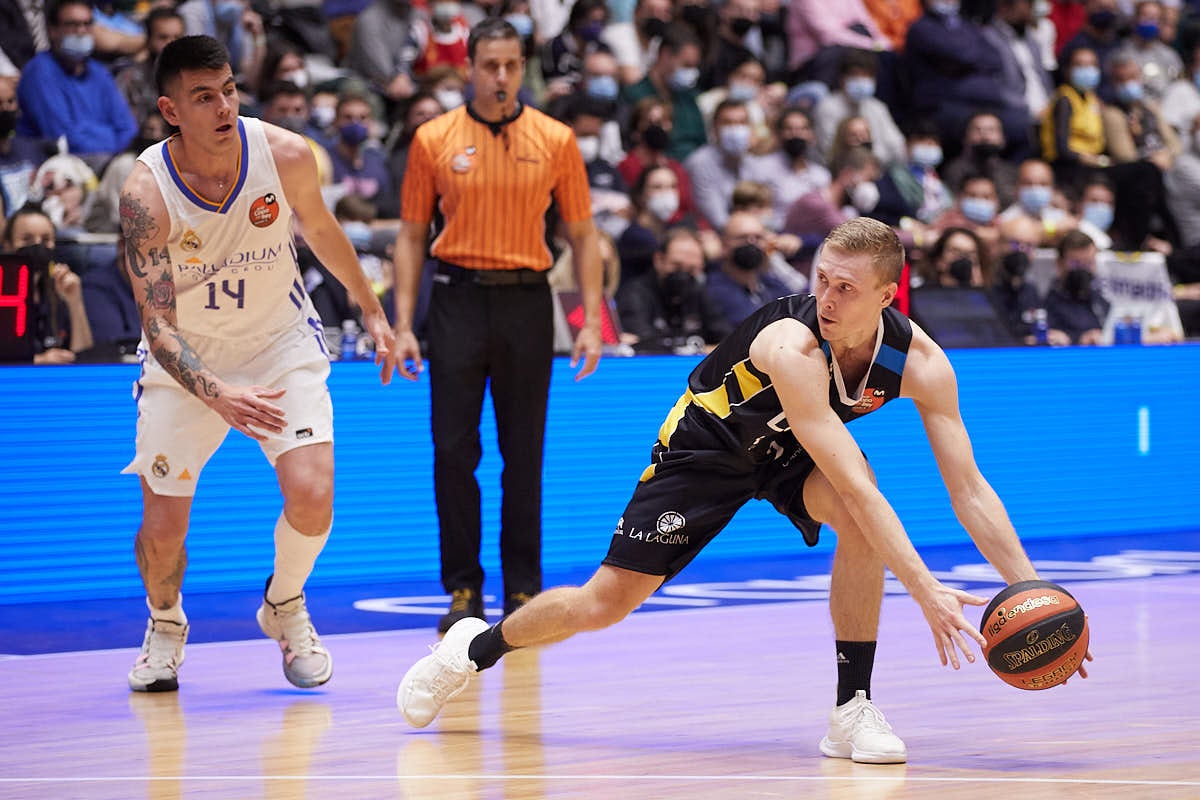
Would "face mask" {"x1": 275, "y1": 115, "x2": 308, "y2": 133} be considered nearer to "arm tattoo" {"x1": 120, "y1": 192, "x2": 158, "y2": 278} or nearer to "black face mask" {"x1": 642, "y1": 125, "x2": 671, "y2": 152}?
"black face mask" {"x1": 642, "y1": 125, "x2": 671, "y2": 152}

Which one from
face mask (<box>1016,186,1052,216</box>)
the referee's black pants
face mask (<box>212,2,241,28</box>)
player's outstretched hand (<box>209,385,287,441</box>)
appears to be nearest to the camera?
player's outstretched hand (<box>209,385,287,441</box>)

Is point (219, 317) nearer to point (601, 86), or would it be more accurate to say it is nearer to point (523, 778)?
point (523, 778)

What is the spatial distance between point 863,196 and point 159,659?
7.76 metres

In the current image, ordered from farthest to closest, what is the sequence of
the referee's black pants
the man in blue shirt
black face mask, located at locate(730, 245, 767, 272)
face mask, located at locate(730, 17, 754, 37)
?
face mask, located at locate(730, 17, 754, 37), the man in blue shirt, black face mask, located at locate(730, 245, 767, 272), the referee's black pants

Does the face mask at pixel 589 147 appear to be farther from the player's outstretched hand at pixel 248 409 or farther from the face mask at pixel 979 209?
the player's outstretched hand at pixel 248 409

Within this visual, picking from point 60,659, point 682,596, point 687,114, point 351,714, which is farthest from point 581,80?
point 351,714

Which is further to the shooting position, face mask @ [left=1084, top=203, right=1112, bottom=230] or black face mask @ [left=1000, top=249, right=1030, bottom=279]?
face mask @ [left=1084, top=203, right=1112, bottom=230]

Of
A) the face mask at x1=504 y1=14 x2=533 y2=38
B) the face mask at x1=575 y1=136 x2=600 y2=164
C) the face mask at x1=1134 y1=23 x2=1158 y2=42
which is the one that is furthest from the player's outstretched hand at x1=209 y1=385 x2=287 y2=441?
the face mask at x1=1134 y1=23 x2=1158 y2=42

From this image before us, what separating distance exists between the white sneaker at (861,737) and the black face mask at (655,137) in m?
7.96

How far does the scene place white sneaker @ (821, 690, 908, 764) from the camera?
14.5 feet

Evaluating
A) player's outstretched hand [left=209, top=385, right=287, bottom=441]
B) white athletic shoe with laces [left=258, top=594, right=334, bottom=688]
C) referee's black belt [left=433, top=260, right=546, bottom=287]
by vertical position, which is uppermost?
player's outstretched hand [left=209, top=385, right=287, bottom=441]

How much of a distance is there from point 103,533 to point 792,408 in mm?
4362

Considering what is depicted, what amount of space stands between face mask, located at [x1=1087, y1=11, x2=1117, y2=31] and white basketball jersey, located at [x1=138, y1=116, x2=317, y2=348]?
11.7m

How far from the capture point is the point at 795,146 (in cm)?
1270
